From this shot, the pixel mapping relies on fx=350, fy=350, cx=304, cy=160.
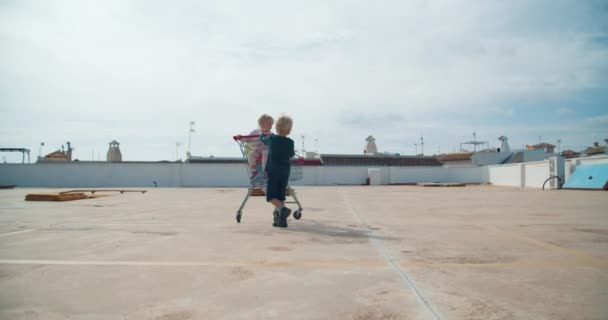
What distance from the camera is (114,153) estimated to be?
47.3 meters

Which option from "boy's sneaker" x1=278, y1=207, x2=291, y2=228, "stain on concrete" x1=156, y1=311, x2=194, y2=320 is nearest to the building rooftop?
"boy's sneaker" x1=278, y1=207, x2=291, y2=228

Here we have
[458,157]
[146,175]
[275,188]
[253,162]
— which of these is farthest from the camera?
[458,157]

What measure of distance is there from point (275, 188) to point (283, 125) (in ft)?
3.12

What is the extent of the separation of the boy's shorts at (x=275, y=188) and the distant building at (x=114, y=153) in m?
48.6

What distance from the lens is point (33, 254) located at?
10.0ft

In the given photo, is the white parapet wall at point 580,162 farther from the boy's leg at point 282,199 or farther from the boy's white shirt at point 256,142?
the boy's leg at point 282,199

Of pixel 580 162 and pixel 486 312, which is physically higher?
pixel 580 162

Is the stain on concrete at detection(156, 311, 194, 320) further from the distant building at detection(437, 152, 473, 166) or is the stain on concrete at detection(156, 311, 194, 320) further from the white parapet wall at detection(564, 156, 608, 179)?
the distant building at detection(437, 152, 473, 166)

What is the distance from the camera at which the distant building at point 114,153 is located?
4722cm

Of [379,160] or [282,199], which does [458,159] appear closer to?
[379,160]

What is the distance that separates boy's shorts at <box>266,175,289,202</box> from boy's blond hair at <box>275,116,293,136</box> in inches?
27.6

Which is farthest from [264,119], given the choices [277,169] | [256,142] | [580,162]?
[580,162]

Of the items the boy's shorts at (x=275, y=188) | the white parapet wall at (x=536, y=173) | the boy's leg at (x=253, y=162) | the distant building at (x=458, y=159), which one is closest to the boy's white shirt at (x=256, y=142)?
the boy's leg at (x=253, y=162)

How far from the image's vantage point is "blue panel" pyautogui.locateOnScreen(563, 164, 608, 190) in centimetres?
1576
